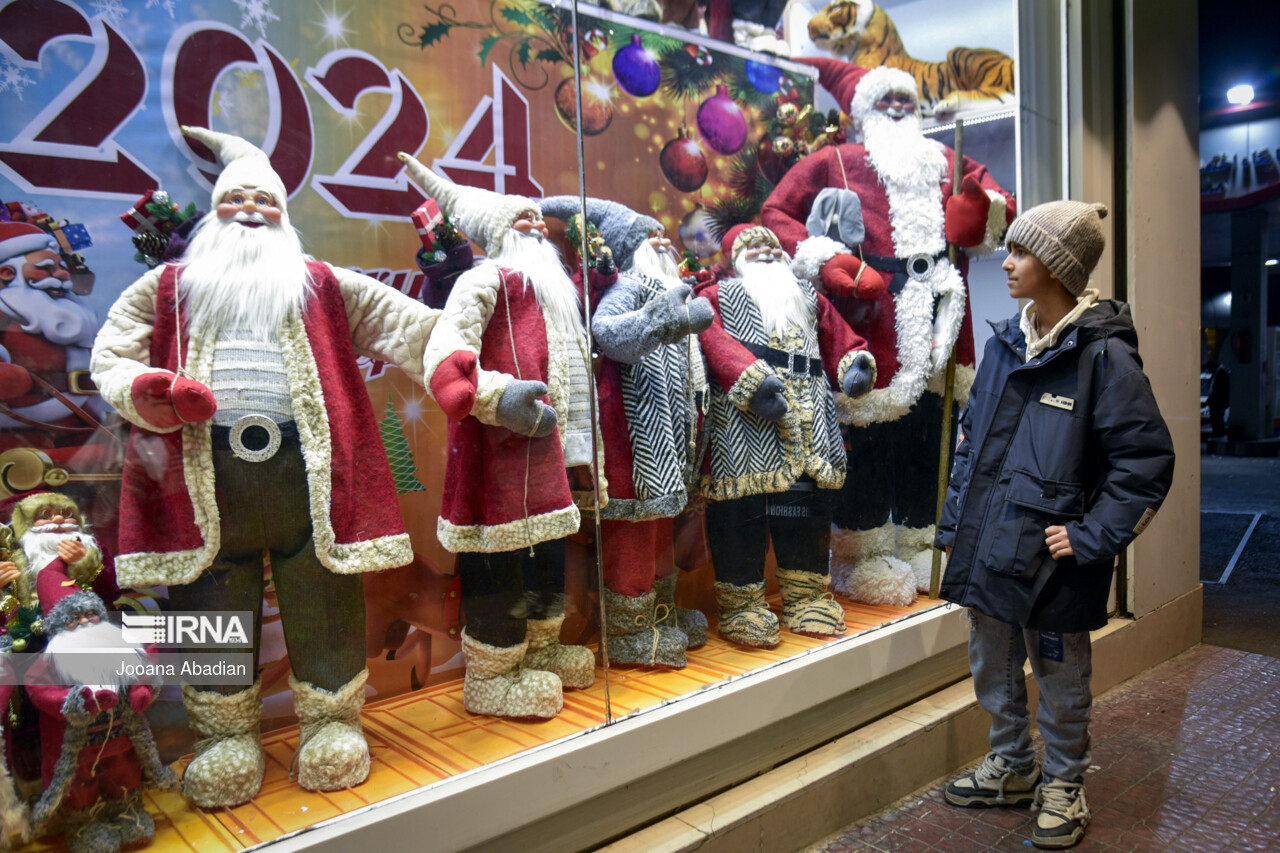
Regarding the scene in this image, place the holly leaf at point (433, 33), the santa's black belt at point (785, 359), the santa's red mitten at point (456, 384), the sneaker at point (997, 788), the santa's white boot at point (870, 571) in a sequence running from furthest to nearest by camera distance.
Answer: the santa's white boot at point (870, 571)
the santa's black belt at point (785, 359)
the sneaker at point (997, 788)
the holly leaf at point (433, 33)
the santa's red mitten at point (456, 384)

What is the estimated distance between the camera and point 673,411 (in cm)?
258

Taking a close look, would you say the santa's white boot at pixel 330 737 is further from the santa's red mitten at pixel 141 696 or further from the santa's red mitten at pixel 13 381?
the santa's red mitten at pixel 13 381

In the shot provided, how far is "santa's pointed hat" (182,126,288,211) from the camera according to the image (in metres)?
1.83

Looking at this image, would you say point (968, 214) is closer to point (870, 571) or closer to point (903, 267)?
point (903, 267)

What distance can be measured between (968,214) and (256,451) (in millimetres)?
2420

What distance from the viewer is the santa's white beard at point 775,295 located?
2852mm

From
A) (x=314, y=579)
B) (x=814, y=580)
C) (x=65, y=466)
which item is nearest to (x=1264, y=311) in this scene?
(x=814, y=580)

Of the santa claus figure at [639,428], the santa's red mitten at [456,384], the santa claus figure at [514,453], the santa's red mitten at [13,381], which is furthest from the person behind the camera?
the santa claus figure at [639,428]

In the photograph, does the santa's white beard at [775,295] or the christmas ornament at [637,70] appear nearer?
the christmas ornament at [637,70]

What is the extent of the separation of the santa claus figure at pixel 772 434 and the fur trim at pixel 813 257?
0.03 m

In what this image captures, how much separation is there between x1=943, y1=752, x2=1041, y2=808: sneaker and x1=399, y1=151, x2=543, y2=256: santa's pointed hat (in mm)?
2035

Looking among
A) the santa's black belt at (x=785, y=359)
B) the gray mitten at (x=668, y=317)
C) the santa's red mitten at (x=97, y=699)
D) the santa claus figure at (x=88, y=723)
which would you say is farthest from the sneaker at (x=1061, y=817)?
the santa's red mitten at (x=97, y=699)

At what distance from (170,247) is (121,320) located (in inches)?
7.1

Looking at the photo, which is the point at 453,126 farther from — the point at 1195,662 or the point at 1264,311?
the point at 1264,311
